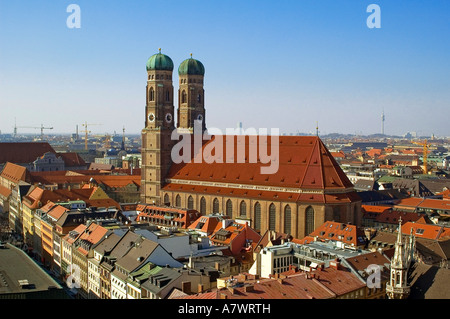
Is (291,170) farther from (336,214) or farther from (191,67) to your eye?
(191,67)

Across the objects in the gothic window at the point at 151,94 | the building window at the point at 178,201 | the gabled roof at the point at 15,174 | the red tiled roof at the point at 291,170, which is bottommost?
the building window at the point at 178,201

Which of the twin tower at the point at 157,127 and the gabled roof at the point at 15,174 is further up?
the twin tower at the point at 157,127

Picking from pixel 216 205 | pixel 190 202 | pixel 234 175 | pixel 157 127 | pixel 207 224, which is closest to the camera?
pixel 207 224

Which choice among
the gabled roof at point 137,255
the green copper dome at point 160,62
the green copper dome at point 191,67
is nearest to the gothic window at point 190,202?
the green copper dome at point 160,62

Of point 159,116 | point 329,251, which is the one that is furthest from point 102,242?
point 159,116

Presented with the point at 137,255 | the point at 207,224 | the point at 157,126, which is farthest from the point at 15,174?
the point at 137,255

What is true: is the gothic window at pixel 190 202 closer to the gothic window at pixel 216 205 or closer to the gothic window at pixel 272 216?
the gothic window at pixel 216 205
